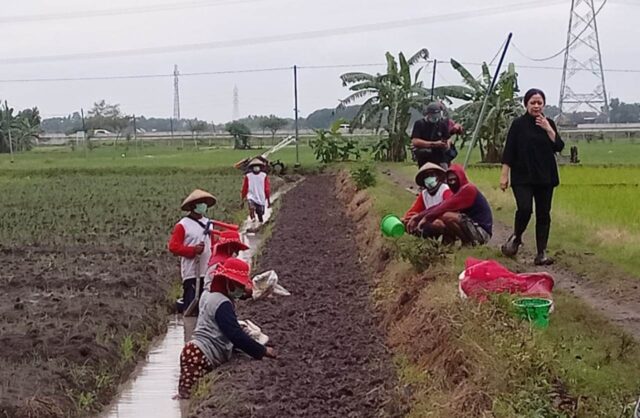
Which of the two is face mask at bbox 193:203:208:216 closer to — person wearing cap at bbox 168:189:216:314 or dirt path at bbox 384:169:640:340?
person wearing cap at bbox 168:189:216:314

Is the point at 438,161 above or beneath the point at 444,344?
above

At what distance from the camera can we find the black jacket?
30.3ft

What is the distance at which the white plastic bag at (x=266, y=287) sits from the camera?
1034cm

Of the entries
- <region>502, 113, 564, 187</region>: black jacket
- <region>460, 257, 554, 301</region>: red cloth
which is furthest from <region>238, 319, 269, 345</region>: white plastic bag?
<region>502, 113, 564, 187</region>: black jacket

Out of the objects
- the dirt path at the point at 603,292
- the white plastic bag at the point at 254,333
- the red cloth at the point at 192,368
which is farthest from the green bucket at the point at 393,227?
the red cloth at the point at 192,368

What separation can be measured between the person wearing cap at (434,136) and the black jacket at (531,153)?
8.81 feet

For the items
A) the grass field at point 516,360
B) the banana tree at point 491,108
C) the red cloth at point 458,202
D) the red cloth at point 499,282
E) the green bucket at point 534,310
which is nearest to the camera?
the grass field at point 516,360

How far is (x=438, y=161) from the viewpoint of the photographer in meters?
12.4

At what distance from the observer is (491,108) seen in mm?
33312

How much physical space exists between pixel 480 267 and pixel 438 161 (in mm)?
5186

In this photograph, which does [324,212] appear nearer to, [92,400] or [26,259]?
[26,259]

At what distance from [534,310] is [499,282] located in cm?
66

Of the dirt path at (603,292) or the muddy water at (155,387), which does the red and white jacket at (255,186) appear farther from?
the muddy water at (155,387)

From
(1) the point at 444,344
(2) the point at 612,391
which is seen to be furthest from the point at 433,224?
(2) the point at 612,391
